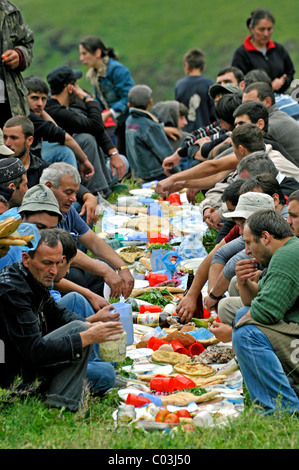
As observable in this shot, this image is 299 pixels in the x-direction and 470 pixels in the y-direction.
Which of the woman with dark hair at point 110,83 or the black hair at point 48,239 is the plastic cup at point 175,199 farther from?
the black hair at point 48,239

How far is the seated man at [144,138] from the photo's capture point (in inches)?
468

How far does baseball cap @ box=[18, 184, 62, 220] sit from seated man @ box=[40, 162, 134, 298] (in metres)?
0.74

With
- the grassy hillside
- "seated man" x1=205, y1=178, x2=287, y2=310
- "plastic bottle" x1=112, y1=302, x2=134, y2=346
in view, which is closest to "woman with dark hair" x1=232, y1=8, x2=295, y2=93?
"seated man" x1=205, y1=178, x2=287, y2=310

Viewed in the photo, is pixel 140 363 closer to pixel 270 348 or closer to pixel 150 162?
pixel 270 348

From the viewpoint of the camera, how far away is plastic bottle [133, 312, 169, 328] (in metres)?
6.69

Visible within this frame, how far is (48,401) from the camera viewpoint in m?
4.84

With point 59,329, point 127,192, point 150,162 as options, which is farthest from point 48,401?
point 150,162

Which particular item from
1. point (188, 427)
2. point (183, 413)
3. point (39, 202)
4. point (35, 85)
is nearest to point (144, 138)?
point (35, 85)

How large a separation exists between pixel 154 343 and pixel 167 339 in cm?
11

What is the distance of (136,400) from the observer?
502 cm

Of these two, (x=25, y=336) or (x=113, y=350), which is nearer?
(x=25, y=336)

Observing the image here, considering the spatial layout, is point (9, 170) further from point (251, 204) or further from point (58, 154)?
point (58, 154)

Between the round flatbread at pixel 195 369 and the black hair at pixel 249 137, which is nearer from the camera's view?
the round flatbread at pixel 195 369

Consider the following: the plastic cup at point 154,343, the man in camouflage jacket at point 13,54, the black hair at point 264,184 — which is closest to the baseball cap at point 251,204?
the black hair at point 264,184
